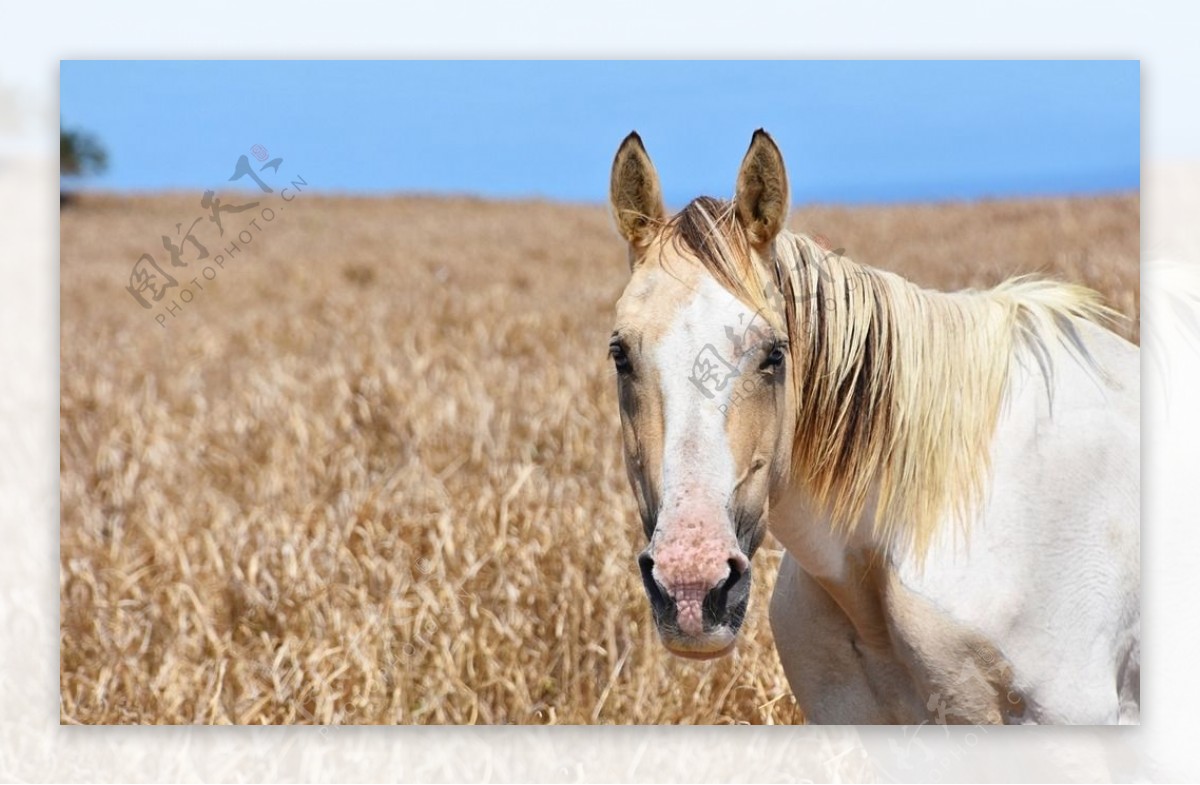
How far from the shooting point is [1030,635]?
224 centimetres

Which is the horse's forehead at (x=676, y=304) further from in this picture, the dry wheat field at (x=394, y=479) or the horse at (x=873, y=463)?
the dry wheat field at (x=394, y=479)

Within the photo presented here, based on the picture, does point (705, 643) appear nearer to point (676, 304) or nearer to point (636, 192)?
point (676, 304)

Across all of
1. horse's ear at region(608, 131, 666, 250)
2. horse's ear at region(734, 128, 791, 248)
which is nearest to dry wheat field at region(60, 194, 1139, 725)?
horse's ear at region(734, 128, 791, 248)

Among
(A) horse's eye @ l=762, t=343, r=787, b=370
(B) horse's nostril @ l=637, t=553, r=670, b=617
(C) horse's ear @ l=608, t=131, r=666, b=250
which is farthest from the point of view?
(C) horse's ear @ l=608, t=131, r=666, b=250

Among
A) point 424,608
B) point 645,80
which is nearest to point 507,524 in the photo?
point 424,608

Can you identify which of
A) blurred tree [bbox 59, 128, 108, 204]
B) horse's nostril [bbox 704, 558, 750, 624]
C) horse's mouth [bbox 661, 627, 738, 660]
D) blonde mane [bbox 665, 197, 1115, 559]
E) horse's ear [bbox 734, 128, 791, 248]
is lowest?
horse's mouth [bbox 661, 627, 738, 660]

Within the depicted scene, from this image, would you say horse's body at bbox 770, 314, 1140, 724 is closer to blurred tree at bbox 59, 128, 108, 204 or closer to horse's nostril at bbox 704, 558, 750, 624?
horse's nostril at bbox 704, 558, 750, 624

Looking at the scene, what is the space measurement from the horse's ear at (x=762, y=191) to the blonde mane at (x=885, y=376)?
0.03 meters

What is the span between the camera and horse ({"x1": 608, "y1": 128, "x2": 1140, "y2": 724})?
78.2 inches

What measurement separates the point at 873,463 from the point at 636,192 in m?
0.66

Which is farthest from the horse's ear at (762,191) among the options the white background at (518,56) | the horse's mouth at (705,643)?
the white background at (518,56)

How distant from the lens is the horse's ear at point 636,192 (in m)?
2.16

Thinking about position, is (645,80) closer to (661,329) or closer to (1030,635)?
(661,329)

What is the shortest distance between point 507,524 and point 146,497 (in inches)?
59.3
